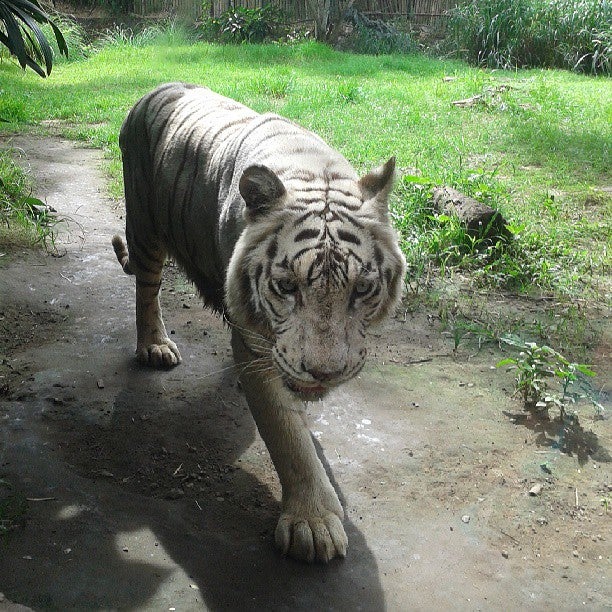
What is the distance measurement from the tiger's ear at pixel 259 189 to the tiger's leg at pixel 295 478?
616 mm

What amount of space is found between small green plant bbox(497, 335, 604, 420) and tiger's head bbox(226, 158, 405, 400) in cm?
119

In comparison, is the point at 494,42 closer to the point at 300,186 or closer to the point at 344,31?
the point at 344,31

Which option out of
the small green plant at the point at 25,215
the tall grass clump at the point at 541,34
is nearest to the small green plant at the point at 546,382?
the small green plant at the point at 25,215

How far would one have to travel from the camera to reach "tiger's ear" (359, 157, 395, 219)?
9.10ft

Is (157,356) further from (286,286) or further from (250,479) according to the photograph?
(286,286)

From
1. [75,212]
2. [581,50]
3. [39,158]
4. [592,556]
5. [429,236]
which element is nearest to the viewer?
[592,556]

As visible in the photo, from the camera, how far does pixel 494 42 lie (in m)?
14.1

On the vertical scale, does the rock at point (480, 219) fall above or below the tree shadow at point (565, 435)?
above

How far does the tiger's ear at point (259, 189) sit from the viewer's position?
2604 millimetres

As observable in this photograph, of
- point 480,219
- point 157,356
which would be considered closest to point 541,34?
point 480,219

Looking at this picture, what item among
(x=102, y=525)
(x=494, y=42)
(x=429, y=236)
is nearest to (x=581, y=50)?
(x=494, y=42)

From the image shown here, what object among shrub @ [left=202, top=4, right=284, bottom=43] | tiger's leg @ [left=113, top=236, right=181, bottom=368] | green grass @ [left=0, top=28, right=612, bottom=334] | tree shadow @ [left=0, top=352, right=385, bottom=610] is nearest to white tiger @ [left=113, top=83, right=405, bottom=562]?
tree shadow @ [left=0, top=352, right=385, bottom=610]

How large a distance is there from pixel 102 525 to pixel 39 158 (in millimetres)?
5688

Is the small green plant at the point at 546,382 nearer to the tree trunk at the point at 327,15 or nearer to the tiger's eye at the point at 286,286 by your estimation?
the tiger's eye at the point at 286,286
